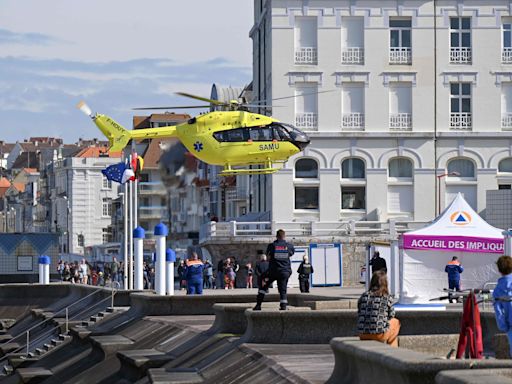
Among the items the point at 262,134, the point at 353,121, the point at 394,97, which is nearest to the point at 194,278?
the point at 262,134

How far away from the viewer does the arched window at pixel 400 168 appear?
2992 inches

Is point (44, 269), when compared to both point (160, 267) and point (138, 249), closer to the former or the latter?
point (138, 249)

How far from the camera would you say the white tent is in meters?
38.1

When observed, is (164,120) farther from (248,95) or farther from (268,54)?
(268,54)

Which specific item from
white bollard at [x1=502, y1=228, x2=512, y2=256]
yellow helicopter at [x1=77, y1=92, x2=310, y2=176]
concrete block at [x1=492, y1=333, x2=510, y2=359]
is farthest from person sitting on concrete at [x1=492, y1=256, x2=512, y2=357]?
yellow helicopter at [x1=77, y1=92, x2=310, y2=176]

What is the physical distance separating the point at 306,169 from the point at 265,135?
17.3 meters

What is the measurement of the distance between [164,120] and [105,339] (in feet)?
352

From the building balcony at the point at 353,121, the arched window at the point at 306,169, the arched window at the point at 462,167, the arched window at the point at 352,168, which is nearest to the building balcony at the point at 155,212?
the arched window at the point at 306,169

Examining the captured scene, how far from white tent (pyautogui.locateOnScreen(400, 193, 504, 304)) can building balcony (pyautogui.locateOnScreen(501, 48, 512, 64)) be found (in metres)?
37.3

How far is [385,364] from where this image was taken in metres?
13.3

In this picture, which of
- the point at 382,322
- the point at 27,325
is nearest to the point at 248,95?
the point at 27,325

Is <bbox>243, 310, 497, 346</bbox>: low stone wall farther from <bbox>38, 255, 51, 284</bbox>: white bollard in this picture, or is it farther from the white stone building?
the white stone building

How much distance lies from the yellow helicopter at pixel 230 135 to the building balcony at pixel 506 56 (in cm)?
1900

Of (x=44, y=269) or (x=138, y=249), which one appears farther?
(x=44, y=269)
